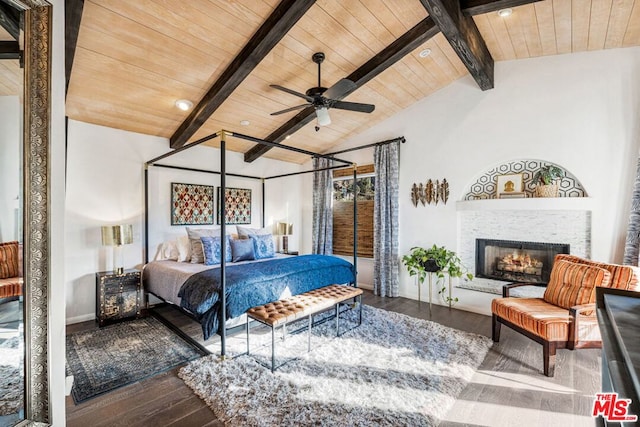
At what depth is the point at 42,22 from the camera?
1.27 meters

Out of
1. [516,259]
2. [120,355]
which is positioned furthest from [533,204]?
[120,355]

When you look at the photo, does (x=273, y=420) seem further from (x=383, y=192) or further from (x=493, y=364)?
(x=383, y=192)

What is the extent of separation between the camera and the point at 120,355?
279 centimetres

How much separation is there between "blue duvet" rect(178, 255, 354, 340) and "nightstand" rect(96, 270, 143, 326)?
3.40 ft

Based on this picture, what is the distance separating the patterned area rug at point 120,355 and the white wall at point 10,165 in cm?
168

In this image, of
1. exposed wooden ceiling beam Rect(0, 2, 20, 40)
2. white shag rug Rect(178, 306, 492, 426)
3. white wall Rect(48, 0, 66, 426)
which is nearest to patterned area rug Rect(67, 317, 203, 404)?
white shag rug Rect(178, 306, 492, 426)

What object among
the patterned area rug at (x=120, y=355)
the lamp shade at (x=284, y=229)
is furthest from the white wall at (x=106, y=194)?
the lamp shade at (x=284, y=229)

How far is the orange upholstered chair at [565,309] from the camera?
2457 mm

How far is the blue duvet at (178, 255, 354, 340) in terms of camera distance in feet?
9.20

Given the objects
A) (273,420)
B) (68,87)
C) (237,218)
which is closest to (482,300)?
(273,420)

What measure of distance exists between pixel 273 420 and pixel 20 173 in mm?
1908

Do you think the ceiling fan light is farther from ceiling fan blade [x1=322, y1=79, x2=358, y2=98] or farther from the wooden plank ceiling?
the wooden plank ceiling

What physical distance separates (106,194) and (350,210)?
386 cm

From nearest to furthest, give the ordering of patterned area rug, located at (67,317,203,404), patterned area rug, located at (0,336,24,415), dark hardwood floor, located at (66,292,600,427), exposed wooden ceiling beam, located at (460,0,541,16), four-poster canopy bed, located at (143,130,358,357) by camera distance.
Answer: patterned area rug, located at (0,336,24,415), dark hardwood floor, located at (66,292,600,427), patterned area rug, located at (67,317,203,404), exposed wooden ceiling beam, located at (460,0,541,16), four-poster canopy bed, located at (143,130,358,357)
